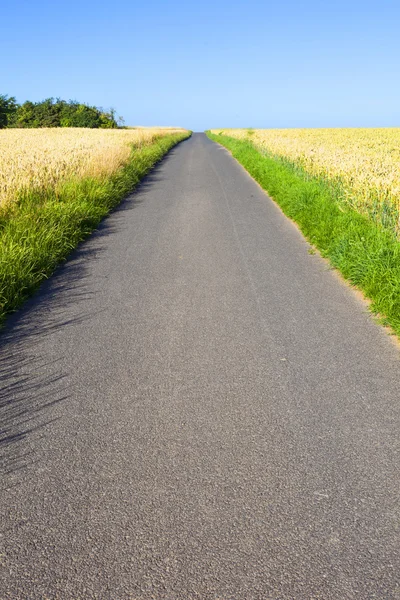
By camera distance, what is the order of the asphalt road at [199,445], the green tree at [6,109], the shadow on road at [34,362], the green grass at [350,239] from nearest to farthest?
1. the asphalt road at [199,445]
2. the shadow on road at [34,362]
3. the green grass at [350,239]
4. the green tree at [6,109]

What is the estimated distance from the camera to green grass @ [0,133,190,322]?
6164 millimetres

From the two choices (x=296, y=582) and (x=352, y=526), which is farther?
(x=352, y=526)

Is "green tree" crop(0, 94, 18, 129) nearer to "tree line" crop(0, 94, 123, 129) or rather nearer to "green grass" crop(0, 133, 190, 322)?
"tree line" crop(0, 94, 123, 129)

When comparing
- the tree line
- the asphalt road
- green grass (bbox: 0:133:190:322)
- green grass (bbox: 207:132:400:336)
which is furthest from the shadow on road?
the tree line

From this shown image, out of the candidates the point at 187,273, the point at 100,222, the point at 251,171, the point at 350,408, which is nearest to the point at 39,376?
the point at 350,408

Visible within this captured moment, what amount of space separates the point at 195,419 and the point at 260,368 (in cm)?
95

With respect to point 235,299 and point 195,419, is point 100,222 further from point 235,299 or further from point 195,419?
point 195,419

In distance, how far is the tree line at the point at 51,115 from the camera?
65312 mm

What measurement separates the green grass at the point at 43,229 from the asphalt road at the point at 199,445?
0.38 metres

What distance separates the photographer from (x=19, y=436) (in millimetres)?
3381

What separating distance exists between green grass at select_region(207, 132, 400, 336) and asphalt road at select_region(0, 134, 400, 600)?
315mm

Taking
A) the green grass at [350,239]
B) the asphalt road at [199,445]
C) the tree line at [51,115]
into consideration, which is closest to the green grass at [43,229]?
the asphalt road at [199,445]

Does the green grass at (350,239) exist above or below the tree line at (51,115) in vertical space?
below

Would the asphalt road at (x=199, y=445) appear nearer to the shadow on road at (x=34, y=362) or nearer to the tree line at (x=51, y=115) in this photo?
the shadow on road at (x=34, y=362)
